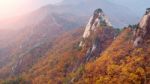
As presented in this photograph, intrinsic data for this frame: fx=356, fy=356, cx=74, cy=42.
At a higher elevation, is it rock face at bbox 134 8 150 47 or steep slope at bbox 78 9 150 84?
rock face at bbox 134 8 150 47

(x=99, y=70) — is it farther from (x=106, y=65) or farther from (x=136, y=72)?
(x=136, y=72)

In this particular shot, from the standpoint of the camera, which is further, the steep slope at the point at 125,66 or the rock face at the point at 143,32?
the rock face at the point at 143,32

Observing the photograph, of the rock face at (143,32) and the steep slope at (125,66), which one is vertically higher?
the rock face at (143,32)

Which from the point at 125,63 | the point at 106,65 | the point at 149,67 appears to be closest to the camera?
the point at 149,67

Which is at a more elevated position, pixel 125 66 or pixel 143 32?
pixel 143 32

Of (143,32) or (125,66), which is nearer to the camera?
(125,66)

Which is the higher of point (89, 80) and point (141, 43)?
point (141, 43)

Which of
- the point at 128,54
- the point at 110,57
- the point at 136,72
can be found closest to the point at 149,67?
the point at 136,72

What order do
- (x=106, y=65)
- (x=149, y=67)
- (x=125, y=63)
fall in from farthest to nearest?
(x=106, y=65) < (x=125, y=63) < (x=149, y=67)

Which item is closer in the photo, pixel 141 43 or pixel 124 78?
pixel 124 78

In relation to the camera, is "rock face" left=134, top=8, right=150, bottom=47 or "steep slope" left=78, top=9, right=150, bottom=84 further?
"rock face" left=134, top=8, right=150, bottom=47
